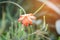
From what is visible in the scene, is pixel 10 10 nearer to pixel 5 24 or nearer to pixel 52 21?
pixel 5 24

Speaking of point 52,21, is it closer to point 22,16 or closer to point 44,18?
point 44,18

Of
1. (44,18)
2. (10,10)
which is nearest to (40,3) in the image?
(44,18)

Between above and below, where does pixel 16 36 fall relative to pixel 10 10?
below

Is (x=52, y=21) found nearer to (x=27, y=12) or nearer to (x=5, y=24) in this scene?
(x=27, y=12)

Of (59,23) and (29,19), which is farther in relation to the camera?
(59,23)

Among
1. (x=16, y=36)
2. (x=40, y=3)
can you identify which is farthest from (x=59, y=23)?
(x=16, y=36)

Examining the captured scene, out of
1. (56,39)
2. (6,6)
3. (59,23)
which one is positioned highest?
(6,6)

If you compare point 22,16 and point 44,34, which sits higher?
point 22,16
